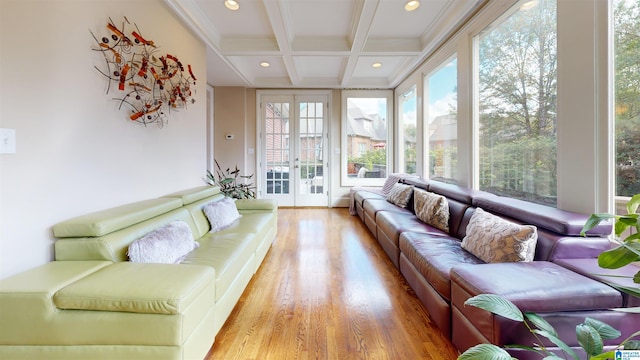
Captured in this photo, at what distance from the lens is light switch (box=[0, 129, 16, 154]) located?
1327 mm

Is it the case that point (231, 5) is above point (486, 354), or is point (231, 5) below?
above

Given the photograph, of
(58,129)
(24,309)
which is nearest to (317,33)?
(58,129)

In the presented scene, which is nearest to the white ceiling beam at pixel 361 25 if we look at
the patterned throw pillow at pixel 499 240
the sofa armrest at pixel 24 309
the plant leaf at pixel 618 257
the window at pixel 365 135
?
the window at pixel 365 135

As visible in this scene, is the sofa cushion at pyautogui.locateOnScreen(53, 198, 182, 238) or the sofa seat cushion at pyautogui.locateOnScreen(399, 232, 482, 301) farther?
the sofa seat cushion at pyautogui.locateOnScreen(399, 232, 482, 301)

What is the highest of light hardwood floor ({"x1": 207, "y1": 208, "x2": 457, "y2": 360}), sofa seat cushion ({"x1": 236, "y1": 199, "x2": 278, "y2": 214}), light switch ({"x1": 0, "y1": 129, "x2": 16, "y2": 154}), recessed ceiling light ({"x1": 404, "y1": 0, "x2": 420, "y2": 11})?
recessed ceiling light ({"x1": 404, "y1": 0, "x2": 420, "y2": 11})

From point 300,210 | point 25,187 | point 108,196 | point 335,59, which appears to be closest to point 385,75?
point 335,59

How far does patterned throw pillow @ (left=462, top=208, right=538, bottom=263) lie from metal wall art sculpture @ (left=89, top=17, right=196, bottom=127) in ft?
9.27

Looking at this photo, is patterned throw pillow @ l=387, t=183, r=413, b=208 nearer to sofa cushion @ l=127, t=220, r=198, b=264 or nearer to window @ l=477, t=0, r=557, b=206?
window @ l=477, t=0, r=557, b=206

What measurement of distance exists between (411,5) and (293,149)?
140 inches

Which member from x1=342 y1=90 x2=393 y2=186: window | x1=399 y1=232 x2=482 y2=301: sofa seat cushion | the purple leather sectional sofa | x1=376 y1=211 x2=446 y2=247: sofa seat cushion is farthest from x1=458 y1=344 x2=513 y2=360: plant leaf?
x1=342 y1=90 x2=393 y2=186: window

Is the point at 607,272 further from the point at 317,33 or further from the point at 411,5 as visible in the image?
the point at 317,33

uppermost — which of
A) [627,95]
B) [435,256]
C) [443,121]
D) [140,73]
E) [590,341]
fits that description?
[140,73]

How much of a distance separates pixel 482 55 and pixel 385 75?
277 cm

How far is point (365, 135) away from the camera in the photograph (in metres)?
5.99
